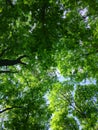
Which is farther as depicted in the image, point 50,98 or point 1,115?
point 50,98

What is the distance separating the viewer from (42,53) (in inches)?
639

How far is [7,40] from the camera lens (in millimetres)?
17266

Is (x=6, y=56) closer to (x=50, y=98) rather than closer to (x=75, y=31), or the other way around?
(x=75, y=31)

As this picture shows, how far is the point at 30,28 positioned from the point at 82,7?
3.72 m

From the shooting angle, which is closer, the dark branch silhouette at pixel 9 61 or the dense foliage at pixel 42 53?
the dense foliage at pixel 42 53

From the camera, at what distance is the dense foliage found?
52.6ft

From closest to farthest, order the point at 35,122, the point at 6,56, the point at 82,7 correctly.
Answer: the point at 82,7, the point at 6,56, the point at 35,122

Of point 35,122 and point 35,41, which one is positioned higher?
point 35,41

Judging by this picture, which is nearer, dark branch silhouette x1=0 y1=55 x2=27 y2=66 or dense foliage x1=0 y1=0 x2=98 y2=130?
dense foliage x1=0 y1=0 x2=98 y2=130

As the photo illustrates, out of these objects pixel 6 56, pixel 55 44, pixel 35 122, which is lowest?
pixel 35 122

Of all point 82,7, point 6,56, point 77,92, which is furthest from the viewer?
point 77,92

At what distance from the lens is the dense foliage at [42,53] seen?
1603 centimetres

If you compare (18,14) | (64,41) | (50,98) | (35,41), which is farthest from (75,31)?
(50,98)

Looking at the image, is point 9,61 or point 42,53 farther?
point 9,61
